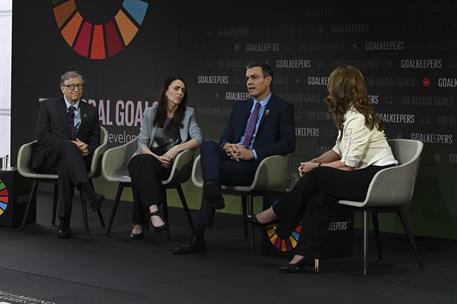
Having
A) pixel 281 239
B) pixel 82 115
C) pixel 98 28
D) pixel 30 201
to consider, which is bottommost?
pixel 281 239

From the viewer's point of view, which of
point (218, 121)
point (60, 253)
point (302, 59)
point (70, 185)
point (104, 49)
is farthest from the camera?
point (104, 49)

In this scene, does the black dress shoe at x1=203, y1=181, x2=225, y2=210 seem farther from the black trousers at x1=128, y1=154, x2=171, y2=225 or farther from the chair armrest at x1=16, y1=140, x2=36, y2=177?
the chair armrest at x1=16, y1=140, x2=36, y2=177

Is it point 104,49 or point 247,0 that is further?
point 104,49

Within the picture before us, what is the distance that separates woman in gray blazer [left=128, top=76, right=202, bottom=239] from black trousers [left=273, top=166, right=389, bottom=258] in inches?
49.8

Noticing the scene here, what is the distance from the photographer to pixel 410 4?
22.6 feet

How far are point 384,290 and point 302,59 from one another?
2.90 meters

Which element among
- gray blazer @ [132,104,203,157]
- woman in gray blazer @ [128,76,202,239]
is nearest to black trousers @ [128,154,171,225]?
woman in gray blazer @ [128,76,202,239]

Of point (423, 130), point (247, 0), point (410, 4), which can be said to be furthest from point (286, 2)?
point (423, 130)

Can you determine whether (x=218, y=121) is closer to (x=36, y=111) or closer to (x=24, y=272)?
(x=36, y=111)

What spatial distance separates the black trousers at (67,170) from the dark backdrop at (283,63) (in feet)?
5.47

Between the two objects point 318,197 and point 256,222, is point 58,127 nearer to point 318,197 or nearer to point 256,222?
point 256,222

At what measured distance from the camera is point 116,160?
7.05m

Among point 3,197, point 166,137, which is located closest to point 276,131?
point 166,137

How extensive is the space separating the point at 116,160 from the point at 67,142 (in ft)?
1.38
